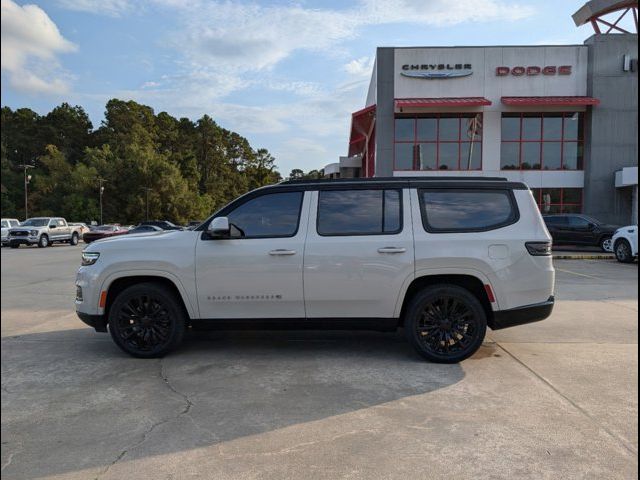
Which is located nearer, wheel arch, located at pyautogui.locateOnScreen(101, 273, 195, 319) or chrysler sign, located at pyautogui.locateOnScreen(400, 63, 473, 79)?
wheel arch, located at pyautogui.locateOnScreen(101, 273, 195, 319)

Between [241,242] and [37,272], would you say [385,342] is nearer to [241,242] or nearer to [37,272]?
[241,242]

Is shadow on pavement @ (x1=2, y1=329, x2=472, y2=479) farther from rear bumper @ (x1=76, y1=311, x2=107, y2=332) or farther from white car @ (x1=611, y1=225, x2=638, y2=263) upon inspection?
white car @ (x1=611, y1=225, x2=638, y2=263)

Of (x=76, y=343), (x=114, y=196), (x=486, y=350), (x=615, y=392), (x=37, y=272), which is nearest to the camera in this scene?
(x=615, y=392)

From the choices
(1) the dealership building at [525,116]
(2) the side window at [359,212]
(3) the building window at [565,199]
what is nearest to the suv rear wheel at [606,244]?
(1) the dealership building at [525,116]

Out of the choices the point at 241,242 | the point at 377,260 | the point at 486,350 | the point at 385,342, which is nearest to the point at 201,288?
the point at 241,242

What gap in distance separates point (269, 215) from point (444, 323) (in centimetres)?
224

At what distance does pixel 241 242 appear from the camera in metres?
5.23

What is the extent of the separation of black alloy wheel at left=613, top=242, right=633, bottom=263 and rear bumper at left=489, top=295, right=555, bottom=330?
12.6 meters

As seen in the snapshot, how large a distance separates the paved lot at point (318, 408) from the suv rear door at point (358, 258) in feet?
2.20

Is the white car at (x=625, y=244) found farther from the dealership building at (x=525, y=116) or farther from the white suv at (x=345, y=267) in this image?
the dealership building at (x=525, y=116)

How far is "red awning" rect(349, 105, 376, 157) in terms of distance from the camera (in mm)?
31398

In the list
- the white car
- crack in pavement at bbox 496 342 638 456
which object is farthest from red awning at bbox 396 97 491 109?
crack in pavement at bbox 496 342 638 456

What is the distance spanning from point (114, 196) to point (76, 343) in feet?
210

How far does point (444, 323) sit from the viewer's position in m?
5.18
